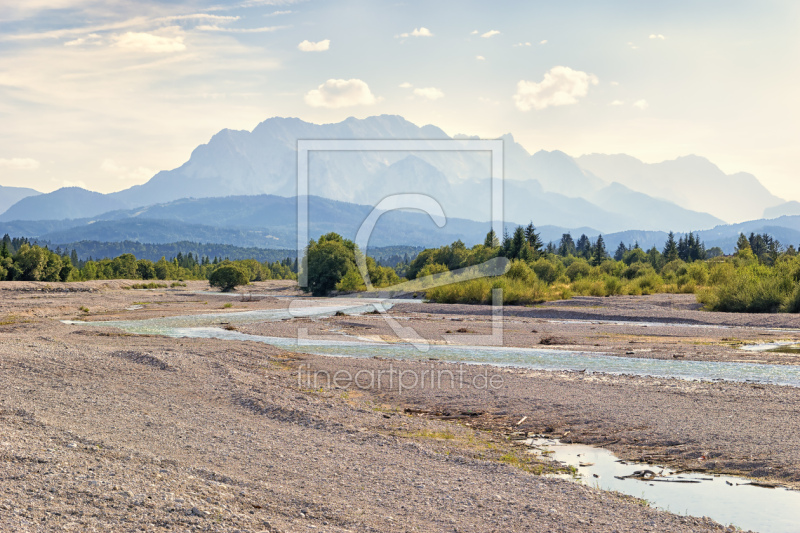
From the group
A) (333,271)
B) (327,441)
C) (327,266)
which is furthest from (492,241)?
(327,441)

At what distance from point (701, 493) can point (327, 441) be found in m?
6.32

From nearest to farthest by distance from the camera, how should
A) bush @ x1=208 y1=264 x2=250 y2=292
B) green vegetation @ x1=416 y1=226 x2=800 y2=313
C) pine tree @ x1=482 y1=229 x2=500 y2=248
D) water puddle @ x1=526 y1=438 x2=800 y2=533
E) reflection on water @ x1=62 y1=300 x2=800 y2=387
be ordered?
1. water puddle @ x1=526 y1=438 x2=800 y2=533
2. reflection on water @ x1=62 y1=300 x2=800 y2=387
3. green vegetation @ x1=416 y1=226 x2=800 y2=313
4. pine tree @ x1=482 y1=229 x2=500 y2=248
5. bush @ x1=208 y1=264 x2=250 y2=292

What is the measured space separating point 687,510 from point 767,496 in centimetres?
155

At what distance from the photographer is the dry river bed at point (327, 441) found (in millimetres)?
7625

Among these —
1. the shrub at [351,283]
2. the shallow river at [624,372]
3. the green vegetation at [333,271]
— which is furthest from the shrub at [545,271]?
the shallow river at [624,372]

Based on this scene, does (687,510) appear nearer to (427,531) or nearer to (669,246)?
(427,531)

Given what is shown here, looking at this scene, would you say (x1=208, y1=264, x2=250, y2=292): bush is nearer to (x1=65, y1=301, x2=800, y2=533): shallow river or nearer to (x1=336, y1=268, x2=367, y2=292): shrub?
(x1=336, y1=268, x2=367, y2=292): shrub

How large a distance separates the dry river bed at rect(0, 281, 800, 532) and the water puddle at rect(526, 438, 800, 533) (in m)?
0.51

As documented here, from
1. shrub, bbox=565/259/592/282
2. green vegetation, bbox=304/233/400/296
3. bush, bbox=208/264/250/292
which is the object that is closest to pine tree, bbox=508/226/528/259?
shrub, bbox=565/259/592/282

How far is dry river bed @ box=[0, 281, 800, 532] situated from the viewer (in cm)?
762

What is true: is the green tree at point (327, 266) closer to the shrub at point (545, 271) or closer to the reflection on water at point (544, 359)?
the shrub at point (545, 271)

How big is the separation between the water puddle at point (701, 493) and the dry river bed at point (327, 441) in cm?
51

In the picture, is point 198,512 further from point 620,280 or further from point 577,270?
point 577,270

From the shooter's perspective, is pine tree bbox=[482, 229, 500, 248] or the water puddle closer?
the water puddle
